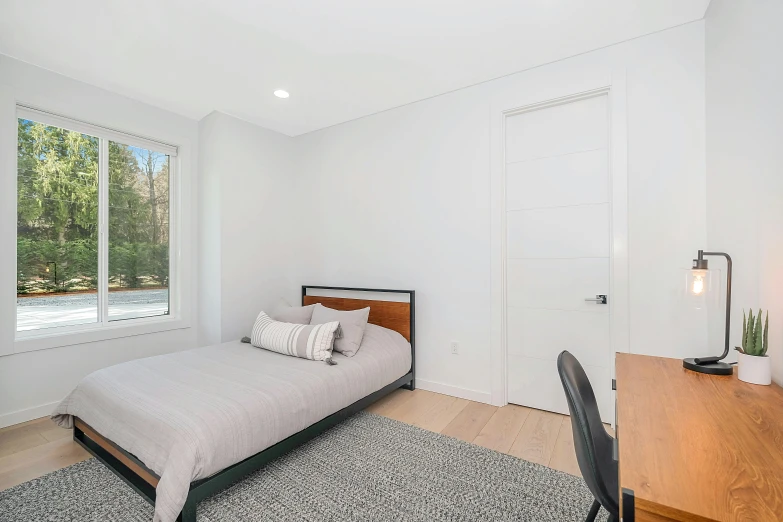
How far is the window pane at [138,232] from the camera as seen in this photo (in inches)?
128

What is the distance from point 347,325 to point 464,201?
1.41 metres

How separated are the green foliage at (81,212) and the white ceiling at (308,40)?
1.90 ft

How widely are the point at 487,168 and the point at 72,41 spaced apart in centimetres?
298

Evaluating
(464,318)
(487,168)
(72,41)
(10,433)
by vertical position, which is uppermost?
(72,41)

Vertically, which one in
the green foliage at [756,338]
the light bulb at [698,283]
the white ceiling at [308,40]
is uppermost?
the white ceiling at [308,40]

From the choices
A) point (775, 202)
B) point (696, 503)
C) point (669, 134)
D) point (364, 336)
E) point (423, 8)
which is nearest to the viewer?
point (696, 503)

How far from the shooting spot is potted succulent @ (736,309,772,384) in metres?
1.41

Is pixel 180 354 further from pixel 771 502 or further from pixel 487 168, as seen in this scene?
pixel 771 502

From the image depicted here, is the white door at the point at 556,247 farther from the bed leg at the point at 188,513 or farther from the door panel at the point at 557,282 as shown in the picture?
the bed leg at the point at 188,513

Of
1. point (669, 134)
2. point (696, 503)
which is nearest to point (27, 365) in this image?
point (696, 503)

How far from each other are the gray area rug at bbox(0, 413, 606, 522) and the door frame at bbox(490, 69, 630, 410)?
925 millimetres

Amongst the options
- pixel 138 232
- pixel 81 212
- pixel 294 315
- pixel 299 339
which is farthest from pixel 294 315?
pixel 81 212

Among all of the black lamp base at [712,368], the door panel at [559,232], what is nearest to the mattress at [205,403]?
the door panel at [559,232]

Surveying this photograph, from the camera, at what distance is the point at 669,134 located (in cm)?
230
